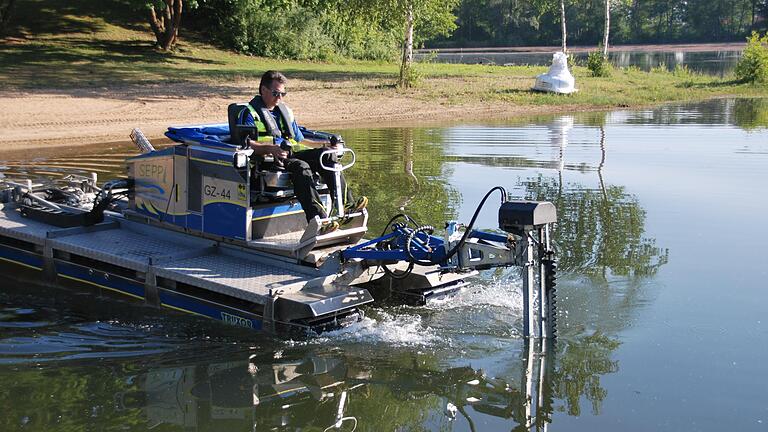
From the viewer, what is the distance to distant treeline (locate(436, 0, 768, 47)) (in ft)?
281

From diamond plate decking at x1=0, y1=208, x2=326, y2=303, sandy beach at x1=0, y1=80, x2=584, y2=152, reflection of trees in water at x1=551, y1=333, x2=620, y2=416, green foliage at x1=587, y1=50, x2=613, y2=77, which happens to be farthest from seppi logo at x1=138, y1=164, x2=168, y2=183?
green foliage at x1=587, y1=50, x2=613, y2=77

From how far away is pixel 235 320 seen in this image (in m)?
8.02

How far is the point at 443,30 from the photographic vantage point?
38.5 m

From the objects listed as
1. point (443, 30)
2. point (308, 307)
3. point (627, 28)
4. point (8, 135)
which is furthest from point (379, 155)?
point (627, 28)

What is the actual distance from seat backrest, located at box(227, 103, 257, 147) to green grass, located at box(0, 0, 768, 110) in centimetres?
1864

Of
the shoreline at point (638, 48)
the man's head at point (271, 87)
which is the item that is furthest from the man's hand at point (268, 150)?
the shoreline at point (638, 48)

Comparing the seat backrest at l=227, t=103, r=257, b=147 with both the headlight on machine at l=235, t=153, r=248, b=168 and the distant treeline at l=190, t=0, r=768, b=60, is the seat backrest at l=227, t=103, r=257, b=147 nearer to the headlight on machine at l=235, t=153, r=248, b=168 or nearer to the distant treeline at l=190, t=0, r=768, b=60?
the headlight on machine at l=235, t=153, r=248, b=168

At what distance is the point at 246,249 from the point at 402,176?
7261mm

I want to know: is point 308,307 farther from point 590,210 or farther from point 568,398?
point 590,210

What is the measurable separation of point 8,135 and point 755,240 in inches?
621

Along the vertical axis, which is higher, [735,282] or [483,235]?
[483,235]

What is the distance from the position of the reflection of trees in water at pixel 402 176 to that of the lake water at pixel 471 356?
364 mm

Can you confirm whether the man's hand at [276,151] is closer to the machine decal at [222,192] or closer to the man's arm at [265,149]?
the man's arm at [265,149]

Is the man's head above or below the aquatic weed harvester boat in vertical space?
above
